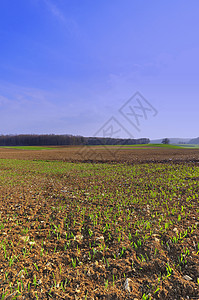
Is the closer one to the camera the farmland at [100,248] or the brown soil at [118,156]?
the farmland at [100,248]

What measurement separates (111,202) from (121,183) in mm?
3325

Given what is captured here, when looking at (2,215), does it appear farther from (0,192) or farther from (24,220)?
(0,192)

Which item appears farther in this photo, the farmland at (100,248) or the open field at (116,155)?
the open field at (116,155)

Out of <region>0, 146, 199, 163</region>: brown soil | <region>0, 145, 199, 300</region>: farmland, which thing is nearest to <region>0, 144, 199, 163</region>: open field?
<region>0, 146, 199, 163</region>: brown soil

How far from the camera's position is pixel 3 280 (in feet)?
10.2

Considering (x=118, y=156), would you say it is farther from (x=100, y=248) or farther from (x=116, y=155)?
(x=100, y=248)

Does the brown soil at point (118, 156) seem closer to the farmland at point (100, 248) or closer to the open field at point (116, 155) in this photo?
the open field at point (116, 155)

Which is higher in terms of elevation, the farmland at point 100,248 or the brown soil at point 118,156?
the brown soil at point 118,156

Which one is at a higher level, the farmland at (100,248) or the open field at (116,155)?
the open field at (116,155)

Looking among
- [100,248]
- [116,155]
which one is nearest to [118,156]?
[116,155]

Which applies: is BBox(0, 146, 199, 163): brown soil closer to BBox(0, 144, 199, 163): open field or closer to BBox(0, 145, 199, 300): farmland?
BBox(0, 144, 199, 163): open field

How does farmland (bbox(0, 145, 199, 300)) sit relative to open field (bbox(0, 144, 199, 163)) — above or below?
A: below

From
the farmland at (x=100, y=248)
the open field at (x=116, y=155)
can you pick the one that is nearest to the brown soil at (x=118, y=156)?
the open field at (x=116, y=155)

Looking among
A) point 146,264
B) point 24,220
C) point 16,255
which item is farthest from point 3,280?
point 146,264
